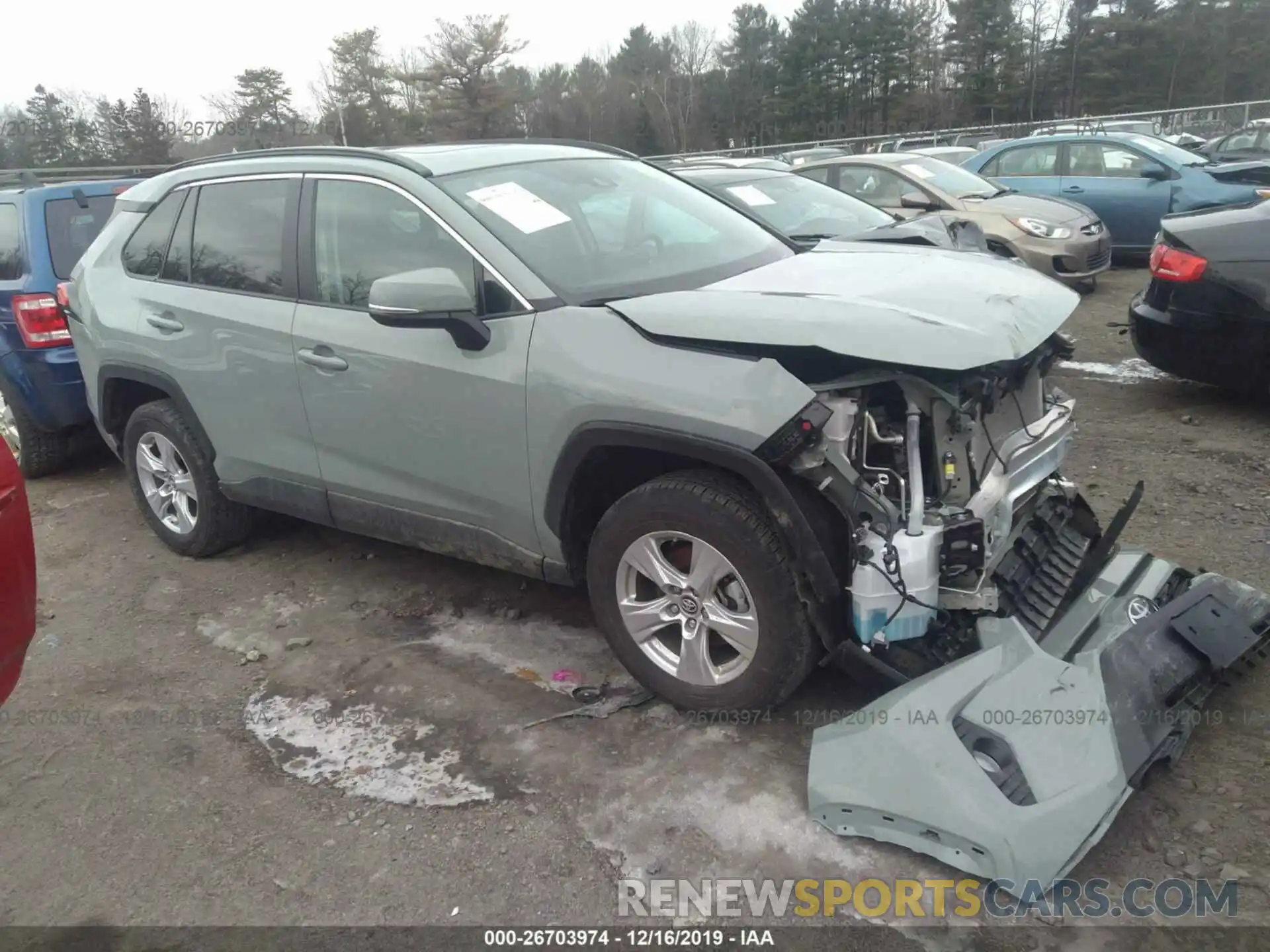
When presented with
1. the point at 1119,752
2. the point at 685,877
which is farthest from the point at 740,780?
the point at 1119,752

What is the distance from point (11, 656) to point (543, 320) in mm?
1772

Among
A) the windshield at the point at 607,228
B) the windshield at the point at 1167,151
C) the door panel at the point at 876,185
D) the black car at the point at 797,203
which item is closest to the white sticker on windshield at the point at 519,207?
the windshield at the point at 607,228

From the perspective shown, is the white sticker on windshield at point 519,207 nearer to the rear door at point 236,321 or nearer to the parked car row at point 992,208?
the rear door at point 236,321

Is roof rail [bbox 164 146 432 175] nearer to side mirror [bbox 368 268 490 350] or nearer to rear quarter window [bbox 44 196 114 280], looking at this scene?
side mirror [bbox 368 268 490 350]

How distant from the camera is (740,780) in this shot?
287 centimetres

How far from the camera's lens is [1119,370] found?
696 centimetres

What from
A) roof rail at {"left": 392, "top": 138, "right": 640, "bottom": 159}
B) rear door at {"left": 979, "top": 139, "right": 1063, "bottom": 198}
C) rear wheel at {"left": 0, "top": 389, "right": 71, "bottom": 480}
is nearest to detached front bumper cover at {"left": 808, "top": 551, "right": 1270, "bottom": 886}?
roof rail at {"left": 392, "top": 138, "right": 640, "bottom": 159}

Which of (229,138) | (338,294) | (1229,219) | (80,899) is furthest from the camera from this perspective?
(229,138)

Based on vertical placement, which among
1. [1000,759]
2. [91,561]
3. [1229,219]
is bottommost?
[91,561]

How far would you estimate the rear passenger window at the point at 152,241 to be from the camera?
14.6ft

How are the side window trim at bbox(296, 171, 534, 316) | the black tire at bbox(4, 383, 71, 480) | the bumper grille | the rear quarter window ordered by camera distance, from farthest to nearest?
1. the bumper grille
2. the black tire at bbox(4, 383, 71, 480)
3. the rear quarter window
4. the side window trim at bbox(296, 171, 534, 316)

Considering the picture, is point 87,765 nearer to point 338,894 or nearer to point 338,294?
point 338,894

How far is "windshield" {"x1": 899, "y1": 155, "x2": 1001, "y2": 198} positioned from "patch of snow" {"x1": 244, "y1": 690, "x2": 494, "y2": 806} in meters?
8.50

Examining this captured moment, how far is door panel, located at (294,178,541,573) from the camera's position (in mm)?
3242
